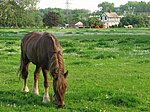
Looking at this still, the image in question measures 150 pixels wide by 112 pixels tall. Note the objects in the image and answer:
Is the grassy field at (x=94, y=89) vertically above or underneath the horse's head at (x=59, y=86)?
underneath

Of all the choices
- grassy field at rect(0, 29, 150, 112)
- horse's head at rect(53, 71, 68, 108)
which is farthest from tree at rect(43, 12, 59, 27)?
horse's head at rect(53, 71, 68, 108)

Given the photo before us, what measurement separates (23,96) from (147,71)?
26.6 ft

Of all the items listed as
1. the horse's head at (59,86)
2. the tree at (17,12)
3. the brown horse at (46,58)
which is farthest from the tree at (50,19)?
the horse's head at (59,86)

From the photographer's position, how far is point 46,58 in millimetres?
11016

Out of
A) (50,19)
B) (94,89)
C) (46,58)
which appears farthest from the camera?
(50,19)

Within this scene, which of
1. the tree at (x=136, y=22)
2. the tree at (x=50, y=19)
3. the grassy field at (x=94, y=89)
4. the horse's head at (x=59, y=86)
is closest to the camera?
the horse's head at (x=59, y=86)

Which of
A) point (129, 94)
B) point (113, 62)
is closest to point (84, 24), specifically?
point (113, 62)

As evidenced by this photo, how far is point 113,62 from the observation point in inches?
830

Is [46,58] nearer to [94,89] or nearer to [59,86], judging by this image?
[59,86]

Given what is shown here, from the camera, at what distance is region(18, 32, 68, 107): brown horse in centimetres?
989

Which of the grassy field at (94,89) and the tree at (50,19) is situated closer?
the grassy field at (94,89)

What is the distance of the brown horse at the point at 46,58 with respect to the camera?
9885mm

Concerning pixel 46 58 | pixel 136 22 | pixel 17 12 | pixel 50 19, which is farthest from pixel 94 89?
pixel 136 22

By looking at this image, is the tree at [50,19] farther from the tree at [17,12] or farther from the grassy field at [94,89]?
the grassy field at [94,89]
